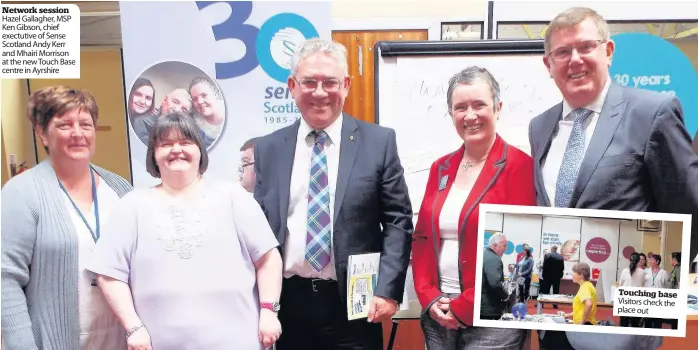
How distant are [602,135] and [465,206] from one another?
460 millimetres

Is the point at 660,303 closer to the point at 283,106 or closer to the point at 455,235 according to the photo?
the point at 455,235

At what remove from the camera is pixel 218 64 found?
2.27m

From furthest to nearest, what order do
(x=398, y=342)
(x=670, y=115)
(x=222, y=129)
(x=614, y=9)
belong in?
(x=398, y=342) → (x=614, y=9) → (x=222, y=129) → (x=670, y=115)

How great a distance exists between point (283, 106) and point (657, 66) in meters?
1.62

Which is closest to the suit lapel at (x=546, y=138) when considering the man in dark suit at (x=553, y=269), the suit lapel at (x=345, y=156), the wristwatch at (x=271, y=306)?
the man in dark suit at (x=553, y=269)

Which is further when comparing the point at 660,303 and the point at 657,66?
the point at 657,66

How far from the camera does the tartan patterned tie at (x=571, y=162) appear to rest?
1.72 metres

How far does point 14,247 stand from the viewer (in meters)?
1.74

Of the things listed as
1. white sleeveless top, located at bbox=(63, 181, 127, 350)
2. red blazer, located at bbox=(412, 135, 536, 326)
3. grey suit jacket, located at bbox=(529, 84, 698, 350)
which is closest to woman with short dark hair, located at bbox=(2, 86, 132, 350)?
white sleeveless top, located at bbox=(63, 181, 127, 350)

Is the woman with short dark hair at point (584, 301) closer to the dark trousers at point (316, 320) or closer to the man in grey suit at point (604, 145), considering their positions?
the man in grey suit at point (604, 145)

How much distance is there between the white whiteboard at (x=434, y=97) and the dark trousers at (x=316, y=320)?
73cm

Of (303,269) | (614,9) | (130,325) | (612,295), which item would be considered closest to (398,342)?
(303,269)

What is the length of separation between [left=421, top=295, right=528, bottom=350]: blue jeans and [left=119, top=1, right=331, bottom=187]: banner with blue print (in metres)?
1.03

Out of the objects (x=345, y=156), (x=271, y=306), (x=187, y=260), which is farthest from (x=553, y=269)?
(x=187, y=260)
